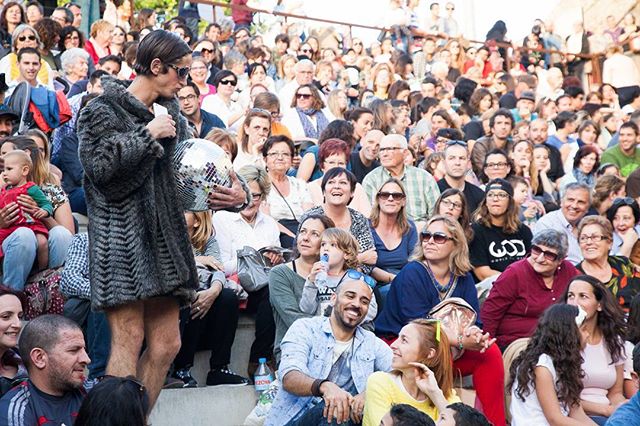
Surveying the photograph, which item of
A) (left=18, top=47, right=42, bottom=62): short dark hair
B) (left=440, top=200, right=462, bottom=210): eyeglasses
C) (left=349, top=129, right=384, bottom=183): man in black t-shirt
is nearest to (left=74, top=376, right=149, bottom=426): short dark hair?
(left=440, top=200, right=462, bottom=210): eyeglasses

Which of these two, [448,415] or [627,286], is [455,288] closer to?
[627,286]

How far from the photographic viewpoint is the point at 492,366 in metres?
7.33

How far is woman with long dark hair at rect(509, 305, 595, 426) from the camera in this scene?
703cm

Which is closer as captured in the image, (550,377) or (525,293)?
(550,377)

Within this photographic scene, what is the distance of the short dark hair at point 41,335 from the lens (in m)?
5.60

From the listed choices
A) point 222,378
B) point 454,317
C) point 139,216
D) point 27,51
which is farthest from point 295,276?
point 27,51

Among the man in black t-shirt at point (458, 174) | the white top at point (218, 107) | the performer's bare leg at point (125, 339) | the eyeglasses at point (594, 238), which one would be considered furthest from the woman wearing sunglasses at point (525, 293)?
the white top at point (218, 107)

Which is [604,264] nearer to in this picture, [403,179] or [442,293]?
[442,293]

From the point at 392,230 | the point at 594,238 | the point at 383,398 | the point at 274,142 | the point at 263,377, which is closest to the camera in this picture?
the point at 383,398

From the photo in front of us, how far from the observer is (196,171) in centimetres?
554

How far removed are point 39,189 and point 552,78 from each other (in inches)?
578

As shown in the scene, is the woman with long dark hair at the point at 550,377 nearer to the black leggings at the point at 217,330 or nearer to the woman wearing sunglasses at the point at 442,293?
the woman wearing sunglasses at the point at 442,293

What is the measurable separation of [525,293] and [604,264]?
3.58ft

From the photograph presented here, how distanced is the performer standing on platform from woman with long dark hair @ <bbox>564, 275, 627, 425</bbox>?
3191 millimetres
